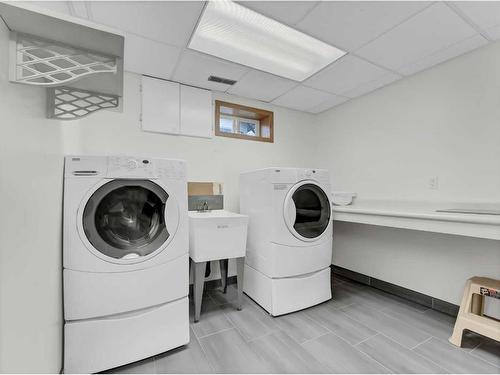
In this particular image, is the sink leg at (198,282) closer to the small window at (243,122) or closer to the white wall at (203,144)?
the white wall at (203,144)

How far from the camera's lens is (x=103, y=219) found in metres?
1.39

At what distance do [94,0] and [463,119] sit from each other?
9.17 ft

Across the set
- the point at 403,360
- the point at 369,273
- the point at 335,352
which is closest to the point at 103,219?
the point at 335,352

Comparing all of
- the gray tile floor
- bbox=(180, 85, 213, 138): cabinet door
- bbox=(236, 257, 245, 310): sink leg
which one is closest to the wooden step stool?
the gray tile floor

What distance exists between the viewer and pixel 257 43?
181 cm

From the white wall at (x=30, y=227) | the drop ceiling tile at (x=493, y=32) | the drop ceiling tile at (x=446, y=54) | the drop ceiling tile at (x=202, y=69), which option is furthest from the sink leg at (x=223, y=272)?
the drop ceiling tile at (x=493, y=32)

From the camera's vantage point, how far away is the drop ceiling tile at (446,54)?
175 centimetres

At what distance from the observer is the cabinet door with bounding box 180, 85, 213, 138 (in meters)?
2.41

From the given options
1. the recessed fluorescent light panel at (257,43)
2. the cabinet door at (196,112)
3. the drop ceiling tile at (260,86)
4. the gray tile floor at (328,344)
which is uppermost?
the recessed fluorescent light panel at (257,43)

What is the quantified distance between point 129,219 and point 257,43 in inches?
63.8

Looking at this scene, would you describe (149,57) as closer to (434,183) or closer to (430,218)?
(430,218)

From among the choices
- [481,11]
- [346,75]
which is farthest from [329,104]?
[481,11]

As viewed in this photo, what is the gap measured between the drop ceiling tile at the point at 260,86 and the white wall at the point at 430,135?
0.95 metres

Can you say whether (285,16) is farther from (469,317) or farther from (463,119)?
(469,317)
